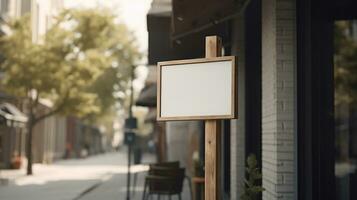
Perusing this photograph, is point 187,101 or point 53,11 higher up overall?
point 53,11

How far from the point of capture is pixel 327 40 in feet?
18.1

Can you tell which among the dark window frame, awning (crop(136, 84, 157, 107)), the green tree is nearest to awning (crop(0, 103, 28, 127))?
the green tree

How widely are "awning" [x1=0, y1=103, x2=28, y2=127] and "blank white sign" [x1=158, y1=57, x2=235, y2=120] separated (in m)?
21.1

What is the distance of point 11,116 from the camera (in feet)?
86.6

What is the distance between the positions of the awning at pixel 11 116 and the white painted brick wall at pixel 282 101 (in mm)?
20243

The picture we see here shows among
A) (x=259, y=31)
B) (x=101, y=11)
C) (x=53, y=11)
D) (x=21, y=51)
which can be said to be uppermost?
(x=53, y=11)

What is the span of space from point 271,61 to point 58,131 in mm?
39532

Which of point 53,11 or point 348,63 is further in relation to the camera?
point 53,11

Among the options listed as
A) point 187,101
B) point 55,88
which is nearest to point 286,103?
point 187,101

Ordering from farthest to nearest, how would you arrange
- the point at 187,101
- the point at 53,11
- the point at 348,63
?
the point at 53,11
the point at 348,63
the point at 187,101

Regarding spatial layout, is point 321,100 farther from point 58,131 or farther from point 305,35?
point 58,131

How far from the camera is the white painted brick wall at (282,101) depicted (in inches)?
226

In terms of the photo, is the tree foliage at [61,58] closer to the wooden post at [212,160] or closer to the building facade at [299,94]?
the building facade at [299,94]

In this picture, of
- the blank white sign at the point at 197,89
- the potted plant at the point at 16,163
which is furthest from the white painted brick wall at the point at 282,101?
the potted plant at the point at 16,163
